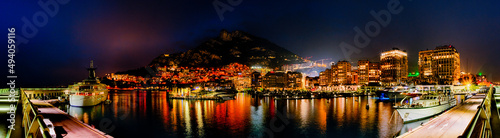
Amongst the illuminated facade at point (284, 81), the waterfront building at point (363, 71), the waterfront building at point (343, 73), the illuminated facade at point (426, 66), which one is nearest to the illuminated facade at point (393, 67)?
the waterfront building at point (363, 71)

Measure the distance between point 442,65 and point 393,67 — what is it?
76.9ft

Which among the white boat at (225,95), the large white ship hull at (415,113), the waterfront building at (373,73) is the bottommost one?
the white boat at (225,95)

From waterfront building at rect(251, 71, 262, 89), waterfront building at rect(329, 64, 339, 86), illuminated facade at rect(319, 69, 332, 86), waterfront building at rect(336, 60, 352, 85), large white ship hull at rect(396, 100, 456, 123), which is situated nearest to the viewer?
large white ship hull at rect(396, 100, 456, 123)

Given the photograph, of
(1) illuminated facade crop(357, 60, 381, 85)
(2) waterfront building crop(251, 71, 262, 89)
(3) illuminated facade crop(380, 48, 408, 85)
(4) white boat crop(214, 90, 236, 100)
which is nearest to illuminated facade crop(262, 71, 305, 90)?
(2) waterfront building crop(251, 71, 262, 89)

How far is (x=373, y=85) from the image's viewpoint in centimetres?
11631

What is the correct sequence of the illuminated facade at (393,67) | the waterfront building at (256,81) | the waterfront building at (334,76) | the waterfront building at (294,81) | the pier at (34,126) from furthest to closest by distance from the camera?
→ 1. the waterfront building at (256,81)
2. the waterfront building at (294,81)
3. the waterfront building at (334,76)
4. the illuminated facade at (393,67)
5. the pier at (34,126)

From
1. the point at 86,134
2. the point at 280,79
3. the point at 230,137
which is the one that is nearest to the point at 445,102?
the point at 230,137

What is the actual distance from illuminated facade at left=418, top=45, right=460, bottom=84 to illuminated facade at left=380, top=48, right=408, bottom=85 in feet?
42.0

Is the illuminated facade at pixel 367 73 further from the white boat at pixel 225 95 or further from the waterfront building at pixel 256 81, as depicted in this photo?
the white boat at pixel 225 95

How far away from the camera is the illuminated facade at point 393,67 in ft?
463

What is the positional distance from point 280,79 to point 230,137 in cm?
12558

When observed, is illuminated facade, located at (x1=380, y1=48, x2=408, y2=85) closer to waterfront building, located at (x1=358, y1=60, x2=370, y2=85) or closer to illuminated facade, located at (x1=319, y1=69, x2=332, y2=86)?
waterfront building, located at (x1=358, y1=60, x2=370, y2=85)

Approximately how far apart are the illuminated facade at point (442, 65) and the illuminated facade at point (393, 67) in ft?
→ 42.0

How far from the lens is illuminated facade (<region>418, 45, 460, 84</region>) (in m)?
120
